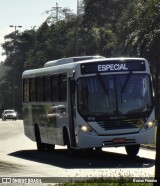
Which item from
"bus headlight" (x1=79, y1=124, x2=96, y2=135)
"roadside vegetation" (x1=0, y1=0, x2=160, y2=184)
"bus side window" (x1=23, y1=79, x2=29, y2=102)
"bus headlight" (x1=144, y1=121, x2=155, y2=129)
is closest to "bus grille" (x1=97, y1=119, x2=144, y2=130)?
"bus headlight" (x1=144, y1=121, x2=155, y2=129)

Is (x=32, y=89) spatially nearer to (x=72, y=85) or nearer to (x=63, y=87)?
(x=63, y=87)

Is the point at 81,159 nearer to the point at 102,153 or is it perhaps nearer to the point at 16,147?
the point at 102,153

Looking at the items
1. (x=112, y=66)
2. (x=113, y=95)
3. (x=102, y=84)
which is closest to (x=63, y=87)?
(x=102, y=84)

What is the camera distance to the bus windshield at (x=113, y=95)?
23.3m

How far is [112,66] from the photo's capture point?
2383 centimetres

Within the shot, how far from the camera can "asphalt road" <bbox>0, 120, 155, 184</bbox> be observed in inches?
720

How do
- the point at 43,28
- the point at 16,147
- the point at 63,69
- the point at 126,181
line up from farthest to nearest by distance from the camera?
1. the point at 43,28
2. the point at 16,147
3. the point at 63,69
4. the point at 126,181

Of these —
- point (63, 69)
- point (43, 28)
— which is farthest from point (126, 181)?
point (43, 28)

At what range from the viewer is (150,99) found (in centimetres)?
2377

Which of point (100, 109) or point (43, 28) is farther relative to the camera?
point (43, 28)

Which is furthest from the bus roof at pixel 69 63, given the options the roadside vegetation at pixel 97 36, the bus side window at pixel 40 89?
the roadside vegetation at pixel 97 36

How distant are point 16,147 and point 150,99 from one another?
998cm

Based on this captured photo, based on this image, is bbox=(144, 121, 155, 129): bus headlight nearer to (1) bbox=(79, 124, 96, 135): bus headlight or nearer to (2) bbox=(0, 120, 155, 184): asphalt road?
(2) bbox=(0, 120, 155, 184): asphalt road

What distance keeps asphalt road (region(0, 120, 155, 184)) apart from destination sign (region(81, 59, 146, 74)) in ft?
8.77
